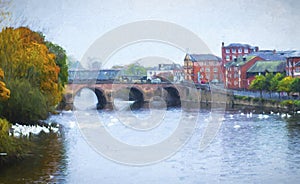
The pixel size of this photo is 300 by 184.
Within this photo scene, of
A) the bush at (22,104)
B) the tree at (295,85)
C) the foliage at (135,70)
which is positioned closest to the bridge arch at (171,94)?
the tree at (295,85)

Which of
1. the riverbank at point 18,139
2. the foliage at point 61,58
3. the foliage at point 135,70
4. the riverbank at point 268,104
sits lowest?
the riverbank at point 18,139

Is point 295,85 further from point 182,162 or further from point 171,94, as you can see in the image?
point 182,162

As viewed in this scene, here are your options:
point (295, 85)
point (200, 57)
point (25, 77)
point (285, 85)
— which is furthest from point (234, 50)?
point (25, 77)

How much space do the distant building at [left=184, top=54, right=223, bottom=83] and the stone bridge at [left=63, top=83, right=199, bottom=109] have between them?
15.9 metres

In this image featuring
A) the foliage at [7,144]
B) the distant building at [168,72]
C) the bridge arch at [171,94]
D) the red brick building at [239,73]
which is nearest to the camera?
the foliage at [7,144]

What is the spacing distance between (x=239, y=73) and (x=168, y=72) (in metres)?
24.6

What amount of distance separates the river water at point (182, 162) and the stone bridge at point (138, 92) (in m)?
35.7

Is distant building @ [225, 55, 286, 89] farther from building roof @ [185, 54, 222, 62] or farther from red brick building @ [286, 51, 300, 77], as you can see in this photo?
building roof @ [185, 54, 222, 62]

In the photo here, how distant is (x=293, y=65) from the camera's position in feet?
242

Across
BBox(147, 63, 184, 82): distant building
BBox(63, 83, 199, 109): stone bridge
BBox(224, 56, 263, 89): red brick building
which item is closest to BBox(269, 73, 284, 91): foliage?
BBox(63, 83, 199, 109): stone bridge

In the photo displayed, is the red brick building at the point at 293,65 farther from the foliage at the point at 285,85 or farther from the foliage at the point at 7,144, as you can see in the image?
the foliage at the point at 7,144

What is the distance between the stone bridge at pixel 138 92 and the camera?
74.4m

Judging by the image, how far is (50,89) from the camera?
37.2 meters

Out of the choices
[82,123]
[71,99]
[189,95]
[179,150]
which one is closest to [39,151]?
[179,150]
